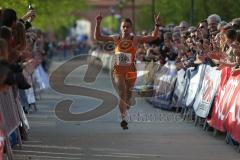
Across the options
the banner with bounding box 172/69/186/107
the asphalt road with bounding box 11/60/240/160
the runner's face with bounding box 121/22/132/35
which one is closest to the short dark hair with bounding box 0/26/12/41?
the asphalt road with bounding box 11/60/240/160

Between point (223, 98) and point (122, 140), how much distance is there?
1.82m

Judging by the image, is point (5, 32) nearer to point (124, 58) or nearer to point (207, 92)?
point (124, 58)

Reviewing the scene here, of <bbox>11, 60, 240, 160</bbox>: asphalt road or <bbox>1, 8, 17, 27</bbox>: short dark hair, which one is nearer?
<bbox>11, 60, 240, 160</bbox>: asphalt road

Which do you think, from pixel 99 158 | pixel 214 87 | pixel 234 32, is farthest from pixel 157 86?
pixel 99 158

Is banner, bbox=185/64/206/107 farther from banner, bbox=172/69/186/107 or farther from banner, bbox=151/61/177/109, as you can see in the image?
banner, bbox=151/61/177/109

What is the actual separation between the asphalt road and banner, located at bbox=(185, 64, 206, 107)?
1.60 feet

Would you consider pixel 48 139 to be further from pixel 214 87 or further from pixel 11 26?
pixel 214 87

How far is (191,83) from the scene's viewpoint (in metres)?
17.6

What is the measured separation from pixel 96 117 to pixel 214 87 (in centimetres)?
376

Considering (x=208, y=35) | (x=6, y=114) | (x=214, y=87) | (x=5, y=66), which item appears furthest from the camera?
(x=208, y=35)

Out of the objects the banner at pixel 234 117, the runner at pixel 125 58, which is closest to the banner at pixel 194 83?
the runner at pixel 125 58

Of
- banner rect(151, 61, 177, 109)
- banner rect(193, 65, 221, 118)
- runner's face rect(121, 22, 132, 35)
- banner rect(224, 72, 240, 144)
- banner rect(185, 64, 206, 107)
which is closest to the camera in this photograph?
banner rect(224, 72, 240, 144)

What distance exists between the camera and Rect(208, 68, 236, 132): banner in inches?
531

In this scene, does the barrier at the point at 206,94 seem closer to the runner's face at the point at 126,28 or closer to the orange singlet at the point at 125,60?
the orange singlet at the point at 125,60
